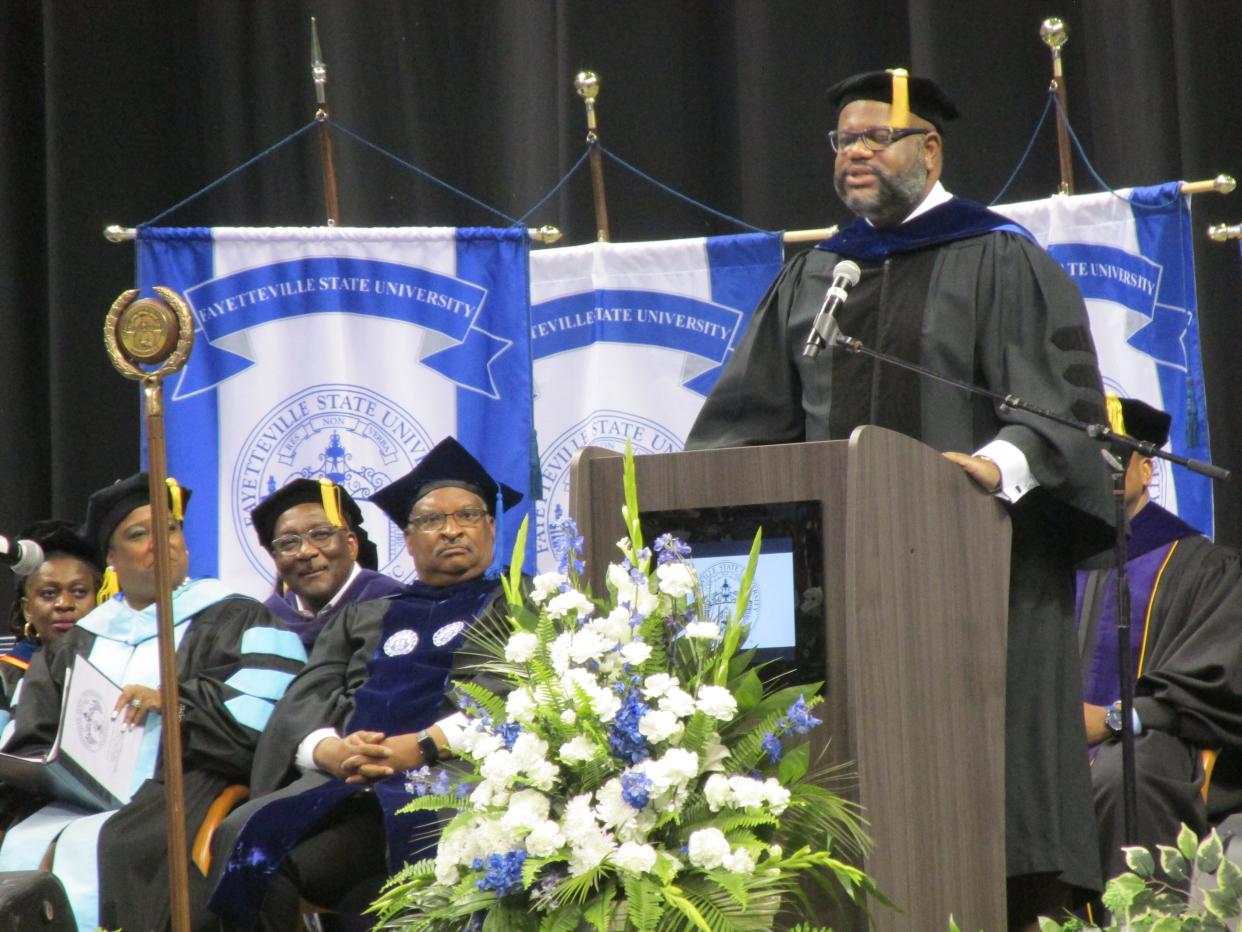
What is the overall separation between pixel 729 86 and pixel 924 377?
3.62 metres

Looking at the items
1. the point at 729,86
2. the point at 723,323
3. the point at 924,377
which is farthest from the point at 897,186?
the point at 729,86

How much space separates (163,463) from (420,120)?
11.4 ft

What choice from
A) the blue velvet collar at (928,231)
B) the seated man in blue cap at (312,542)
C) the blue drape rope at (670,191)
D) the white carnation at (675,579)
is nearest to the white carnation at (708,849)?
the white carnation at (675,579)

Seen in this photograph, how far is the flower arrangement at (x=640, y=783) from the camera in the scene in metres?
2.68

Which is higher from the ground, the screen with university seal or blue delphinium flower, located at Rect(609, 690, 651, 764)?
the screen with university seal

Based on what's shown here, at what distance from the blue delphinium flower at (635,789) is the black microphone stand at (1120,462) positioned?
88 cm

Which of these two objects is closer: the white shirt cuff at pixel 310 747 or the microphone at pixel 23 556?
the microphone at pixel 23 556

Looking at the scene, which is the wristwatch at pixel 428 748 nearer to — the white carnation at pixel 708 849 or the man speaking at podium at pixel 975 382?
the man speaking at podium at pixel 975 382

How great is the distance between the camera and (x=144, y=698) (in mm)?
4855

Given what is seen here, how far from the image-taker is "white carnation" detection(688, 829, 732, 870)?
8.73 feet

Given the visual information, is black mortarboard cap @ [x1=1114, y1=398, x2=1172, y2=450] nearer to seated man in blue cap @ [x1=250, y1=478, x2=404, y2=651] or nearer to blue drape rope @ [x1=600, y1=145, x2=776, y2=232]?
blue drape rope @ [x1=600, y1=145, x2=776, y2=232]

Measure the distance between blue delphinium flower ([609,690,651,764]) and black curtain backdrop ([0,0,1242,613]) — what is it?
12.8ft

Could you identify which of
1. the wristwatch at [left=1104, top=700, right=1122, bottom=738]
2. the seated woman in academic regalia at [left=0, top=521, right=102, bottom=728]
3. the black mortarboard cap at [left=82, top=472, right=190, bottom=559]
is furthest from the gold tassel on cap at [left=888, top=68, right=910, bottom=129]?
the seated woman in academic regalia at [left=0, top=521, right=102, bottom=728]

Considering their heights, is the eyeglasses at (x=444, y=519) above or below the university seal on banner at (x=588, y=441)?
below
